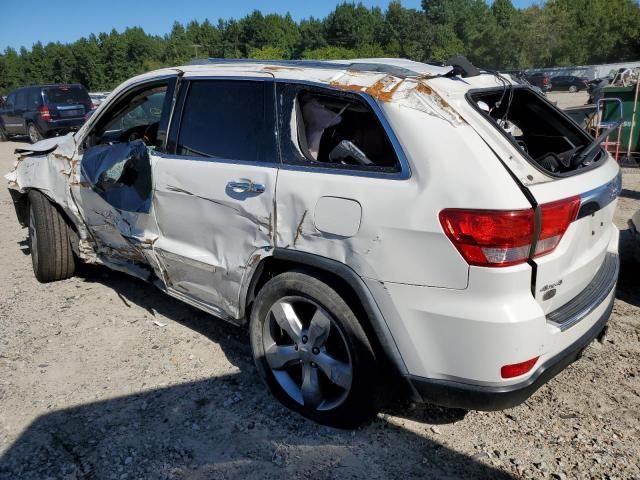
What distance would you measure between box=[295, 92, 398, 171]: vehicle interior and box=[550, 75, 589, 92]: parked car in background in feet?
151

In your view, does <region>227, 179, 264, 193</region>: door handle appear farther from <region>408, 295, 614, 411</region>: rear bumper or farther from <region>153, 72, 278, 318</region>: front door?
<region>408, 295, 614, 411</region>: rear bumper

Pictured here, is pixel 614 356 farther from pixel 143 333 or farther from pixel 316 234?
pixel 143 333

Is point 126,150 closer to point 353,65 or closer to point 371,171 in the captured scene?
point 353,65

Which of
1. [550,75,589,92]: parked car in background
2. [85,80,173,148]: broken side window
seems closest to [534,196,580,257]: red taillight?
[85,80,173,148]: broken side window

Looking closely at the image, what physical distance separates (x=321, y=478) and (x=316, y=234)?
3.62ft

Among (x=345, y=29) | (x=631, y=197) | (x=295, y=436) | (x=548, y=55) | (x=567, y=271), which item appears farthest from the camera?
(x=345, y=29)

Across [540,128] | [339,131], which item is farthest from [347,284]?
[540,128]

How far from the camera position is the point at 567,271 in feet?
7.79

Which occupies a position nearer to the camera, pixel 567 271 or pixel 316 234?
pixel 567 271

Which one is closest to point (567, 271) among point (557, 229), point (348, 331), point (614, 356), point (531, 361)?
point (557, 229)

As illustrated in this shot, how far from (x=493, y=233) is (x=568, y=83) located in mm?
48070

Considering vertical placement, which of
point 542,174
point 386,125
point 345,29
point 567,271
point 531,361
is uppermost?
point 345,29

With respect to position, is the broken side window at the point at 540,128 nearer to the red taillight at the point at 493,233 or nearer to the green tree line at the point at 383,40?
the red taillight at the point at 493,233

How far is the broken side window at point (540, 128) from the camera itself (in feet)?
9.27
